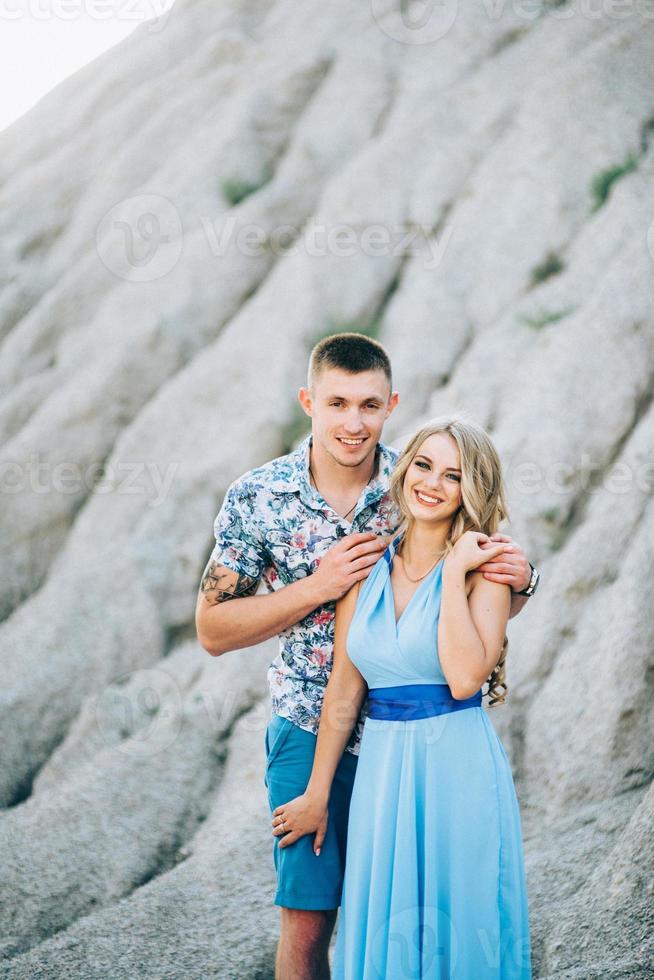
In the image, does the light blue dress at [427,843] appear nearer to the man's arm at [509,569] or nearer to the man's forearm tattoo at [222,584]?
the man's arm at [509,569]

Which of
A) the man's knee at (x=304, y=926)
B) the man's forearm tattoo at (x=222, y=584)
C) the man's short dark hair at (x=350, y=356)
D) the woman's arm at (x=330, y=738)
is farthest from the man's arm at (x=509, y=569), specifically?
the man's knee at (x=304, y=926)

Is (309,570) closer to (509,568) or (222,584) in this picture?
(222,584)

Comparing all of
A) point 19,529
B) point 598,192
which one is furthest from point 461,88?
point 19,529

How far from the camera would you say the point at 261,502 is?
11.5 feet

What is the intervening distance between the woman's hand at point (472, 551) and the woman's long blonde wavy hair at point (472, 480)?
78 millimetres

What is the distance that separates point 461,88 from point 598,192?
2052 mm

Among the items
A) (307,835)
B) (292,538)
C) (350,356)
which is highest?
(350,356)

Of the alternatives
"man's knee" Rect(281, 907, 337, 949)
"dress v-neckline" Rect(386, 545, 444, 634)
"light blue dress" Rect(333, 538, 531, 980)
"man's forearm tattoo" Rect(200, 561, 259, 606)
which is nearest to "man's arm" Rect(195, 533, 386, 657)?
"man's forearm tattoo" Rect(200, 561, 259, 606)

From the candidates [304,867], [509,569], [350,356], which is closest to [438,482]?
[509,569]

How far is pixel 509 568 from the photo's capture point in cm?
307

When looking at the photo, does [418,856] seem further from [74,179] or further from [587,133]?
[74,179]

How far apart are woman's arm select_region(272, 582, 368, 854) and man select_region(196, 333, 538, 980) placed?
66 millimetres

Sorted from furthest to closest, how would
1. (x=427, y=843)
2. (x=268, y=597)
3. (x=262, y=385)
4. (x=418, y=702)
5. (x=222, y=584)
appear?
(x=262, y=385), (x=222, y=584), (x=268, y=597), (x=418, y=702), (x=427, y=843)

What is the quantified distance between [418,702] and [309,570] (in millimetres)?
679
